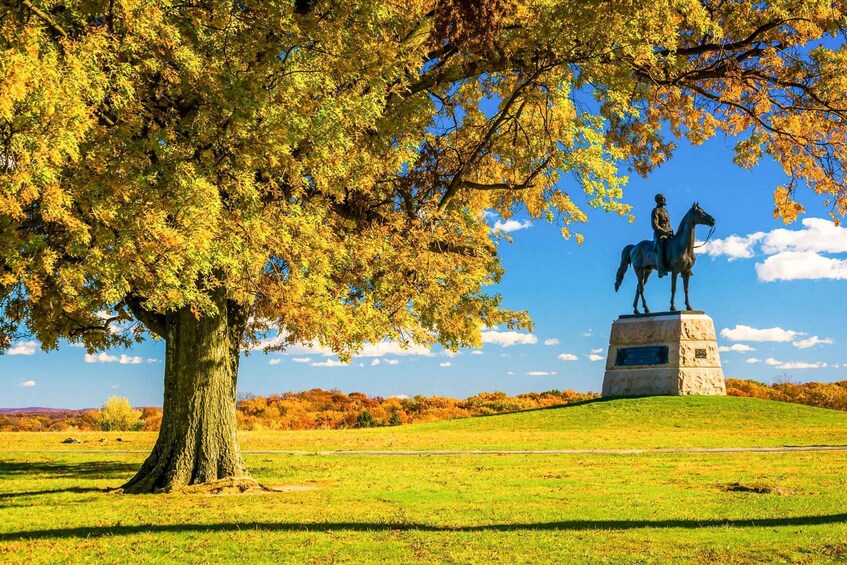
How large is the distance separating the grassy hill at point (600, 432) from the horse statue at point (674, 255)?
5.25 m

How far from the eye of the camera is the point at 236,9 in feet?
40.5

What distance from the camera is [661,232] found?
36.0 m

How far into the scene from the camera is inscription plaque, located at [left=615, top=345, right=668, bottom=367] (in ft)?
116

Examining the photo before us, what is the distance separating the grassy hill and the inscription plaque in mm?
2037

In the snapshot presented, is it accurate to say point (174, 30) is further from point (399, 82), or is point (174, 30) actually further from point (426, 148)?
point (426, 148)

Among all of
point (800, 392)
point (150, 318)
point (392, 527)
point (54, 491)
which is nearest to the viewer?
point (392, 527)

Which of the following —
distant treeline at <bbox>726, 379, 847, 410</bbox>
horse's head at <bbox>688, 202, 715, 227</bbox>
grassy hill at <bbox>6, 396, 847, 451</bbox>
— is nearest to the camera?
grassy hill at <bbox>6, 396, 847, 451</bbox>

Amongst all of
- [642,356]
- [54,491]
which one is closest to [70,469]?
[54,491]

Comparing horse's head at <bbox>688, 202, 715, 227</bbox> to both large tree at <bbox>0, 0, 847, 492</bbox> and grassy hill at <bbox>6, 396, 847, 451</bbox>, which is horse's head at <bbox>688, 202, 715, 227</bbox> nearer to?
grassy hill at <bbox>6, 396, 847, 451</bbox>

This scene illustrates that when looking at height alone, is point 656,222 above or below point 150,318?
above

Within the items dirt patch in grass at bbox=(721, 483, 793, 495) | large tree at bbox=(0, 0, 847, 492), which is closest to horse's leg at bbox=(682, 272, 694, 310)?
large tree at bbox=(0, 0, 847, 492)

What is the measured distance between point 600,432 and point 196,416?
1742 centimetres

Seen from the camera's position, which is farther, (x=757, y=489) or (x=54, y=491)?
(x=54, y=491)

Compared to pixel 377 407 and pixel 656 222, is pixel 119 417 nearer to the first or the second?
pixel 377 407
